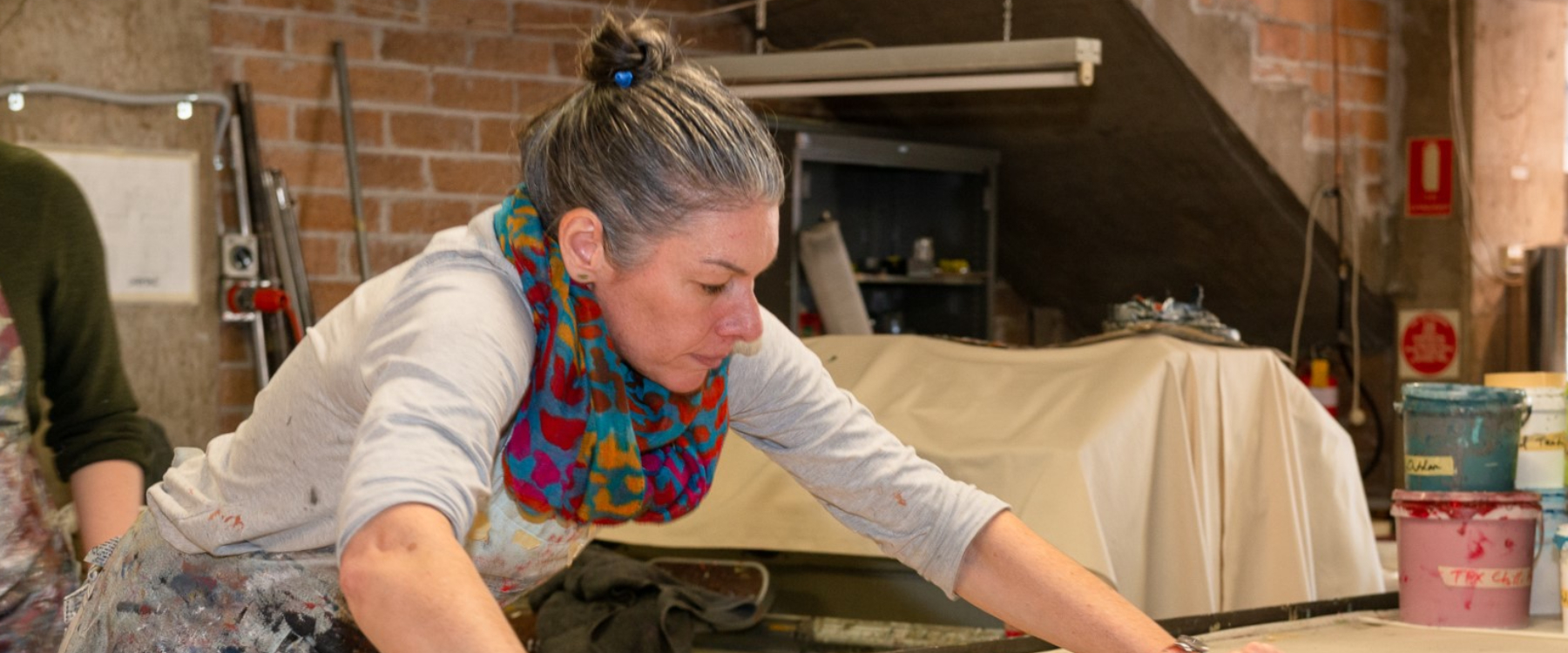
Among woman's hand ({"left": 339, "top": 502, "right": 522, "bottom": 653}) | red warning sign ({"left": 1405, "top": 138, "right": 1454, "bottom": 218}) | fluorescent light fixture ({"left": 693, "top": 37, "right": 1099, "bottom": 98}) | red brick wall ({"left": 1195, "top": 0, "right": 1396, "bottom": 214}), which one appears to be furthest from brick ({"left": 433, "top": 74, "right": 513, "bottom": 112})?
woman's hand ({"left": 339, "top": 502, "right": 522, "bottom": 653})

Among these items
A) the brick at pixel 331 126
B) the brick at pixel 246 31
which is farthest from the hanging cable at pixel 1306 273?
the brick at pixel 246 31

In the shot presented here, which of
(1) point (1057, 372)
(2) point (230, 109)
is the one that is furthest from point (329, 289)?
(1) point (1057, 372)

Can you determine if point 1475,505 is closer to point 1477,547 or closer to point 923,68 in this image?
point 1477,547

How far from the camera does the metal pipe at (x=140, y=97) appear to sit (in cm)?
316

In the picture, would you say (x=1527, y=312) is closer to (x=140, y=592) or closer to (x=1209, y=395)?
(x=1209, y=395)

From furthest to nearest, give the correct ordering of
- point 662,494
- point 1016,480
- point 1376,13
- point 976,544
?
1. point 1376,13
2. point 1016,480
3. point 976,544
4. point 662,494

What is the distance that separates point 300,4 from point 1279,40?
2235 mm

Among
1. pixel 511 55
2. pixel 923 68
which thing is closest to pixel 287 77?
pixel 511 55

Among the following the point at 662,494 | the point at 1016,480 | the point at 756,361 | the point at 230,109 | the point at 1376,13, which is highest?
the point at 1376,13

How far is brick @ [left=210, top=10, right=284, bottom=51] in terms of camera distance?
352 centimetres

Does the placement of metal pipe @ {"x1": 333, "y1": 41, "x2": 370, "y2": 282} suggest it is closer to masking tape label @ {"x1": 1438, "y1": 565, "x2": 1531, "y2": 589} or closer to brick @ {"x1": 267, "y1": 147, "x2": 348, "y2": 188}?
brick @ {"x1": 267, "y1": 147, "x2": 348, "y2": 188}

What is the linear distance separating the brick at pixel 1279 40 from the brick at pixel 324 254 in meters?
2.15

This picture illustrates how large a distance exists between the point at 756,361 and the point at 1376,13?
125 inches

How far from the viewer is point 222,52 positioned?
11.5ft
